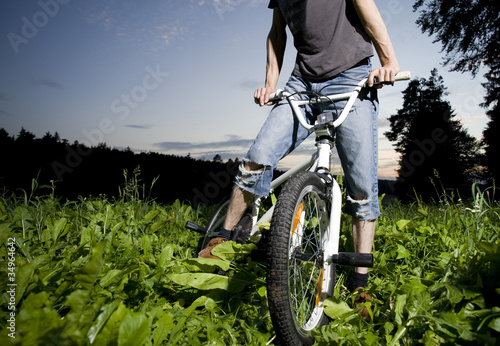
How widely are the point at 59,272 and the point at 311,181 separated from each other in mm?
1234

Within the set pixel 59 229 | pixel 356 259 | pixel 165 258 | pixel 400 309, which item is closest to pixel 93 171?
pixel 59 229

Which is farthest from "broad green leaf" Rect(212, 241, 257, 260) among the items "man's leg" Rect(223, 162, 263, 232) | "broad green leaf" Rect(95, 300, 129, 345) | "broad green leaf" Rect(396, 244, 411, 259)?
"broad green leaf" Rect(396, 244, 411, 259)

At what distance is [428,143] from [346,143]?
19881 millimetres

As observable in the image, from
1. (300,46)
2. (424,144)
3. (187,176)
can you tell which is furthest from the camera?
(424,144)

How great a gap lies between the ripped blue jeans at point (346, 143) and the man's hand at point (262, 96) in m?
0.09

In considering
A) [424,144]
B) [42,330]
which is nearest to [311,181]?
[42,330]

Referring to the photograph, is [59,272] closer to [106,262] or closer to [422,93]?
[106,262]

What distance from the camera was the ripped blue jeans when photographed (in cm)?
195

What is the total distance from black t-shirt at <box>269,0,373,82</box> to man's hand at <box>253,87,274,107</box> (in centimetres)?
26

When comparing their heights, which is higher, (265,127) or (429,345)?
(265,127)

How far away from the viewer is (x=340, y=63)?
2008 mm

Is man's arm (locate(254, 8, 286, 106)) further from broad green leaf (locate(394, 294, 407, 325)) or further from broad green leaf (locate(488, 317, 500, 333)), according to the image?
broad green leaf (locate(488, 317, 500, 333))

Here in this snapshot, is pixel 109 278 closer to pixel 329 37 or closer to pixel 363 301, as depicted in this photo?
pixel 363 301

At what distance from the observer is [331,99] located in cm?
194
